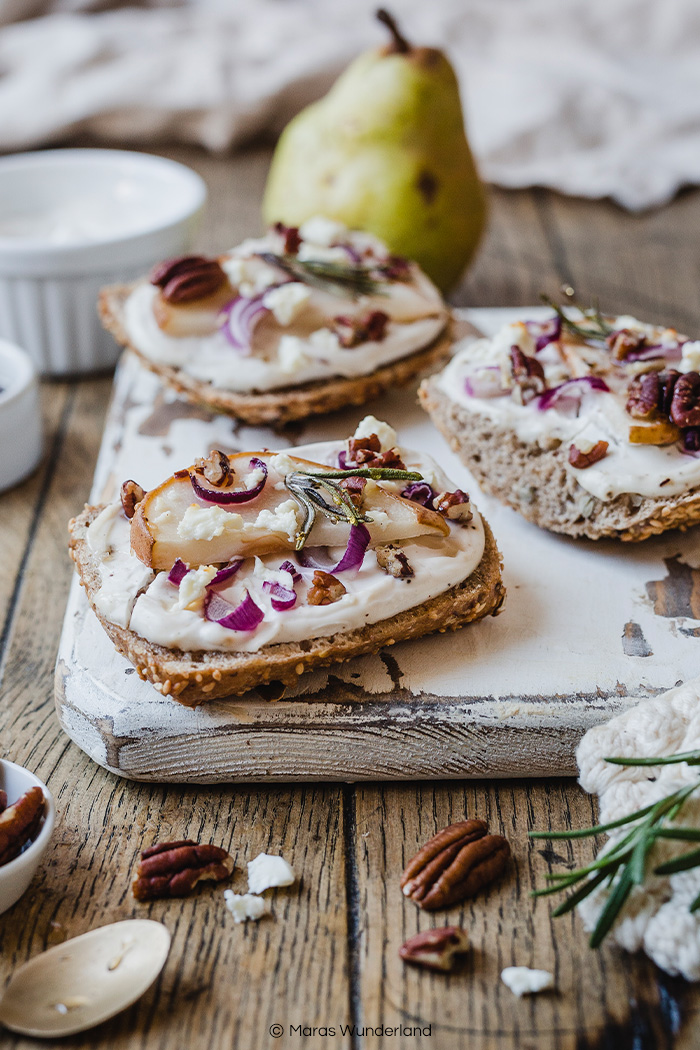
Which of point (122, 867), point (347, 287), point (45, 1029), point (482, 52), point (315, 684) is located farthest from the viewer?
point (482, 52)

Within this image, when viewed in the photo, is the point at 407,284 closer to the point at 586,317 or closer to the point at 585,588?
the point at 586,317

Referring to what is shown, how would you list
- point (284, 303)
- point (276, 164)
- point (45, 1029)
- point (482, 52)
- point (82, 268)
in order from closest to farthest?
1. point (45, 1029)
2. point (284, 303)
3. point (82, 268)
4. point (276, 164)
5. point (482, 52)

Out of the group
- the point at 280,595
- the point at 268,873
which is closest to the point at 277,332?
the point at 280,595

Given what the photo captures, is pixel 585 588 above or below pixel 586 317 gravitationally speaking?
below

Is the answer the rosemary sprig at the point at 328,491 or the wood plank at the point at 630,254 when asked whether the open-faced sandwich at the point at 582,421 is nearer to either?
the rosemary sprig at the point at 328,491

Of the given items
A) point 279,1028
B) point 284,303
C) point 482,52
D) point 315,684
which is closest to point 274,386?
point 284,303

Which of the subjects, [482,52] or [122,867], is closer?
[122,867]

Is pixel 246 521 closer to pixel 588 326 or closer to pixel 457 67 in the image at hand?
pixel 588 326
